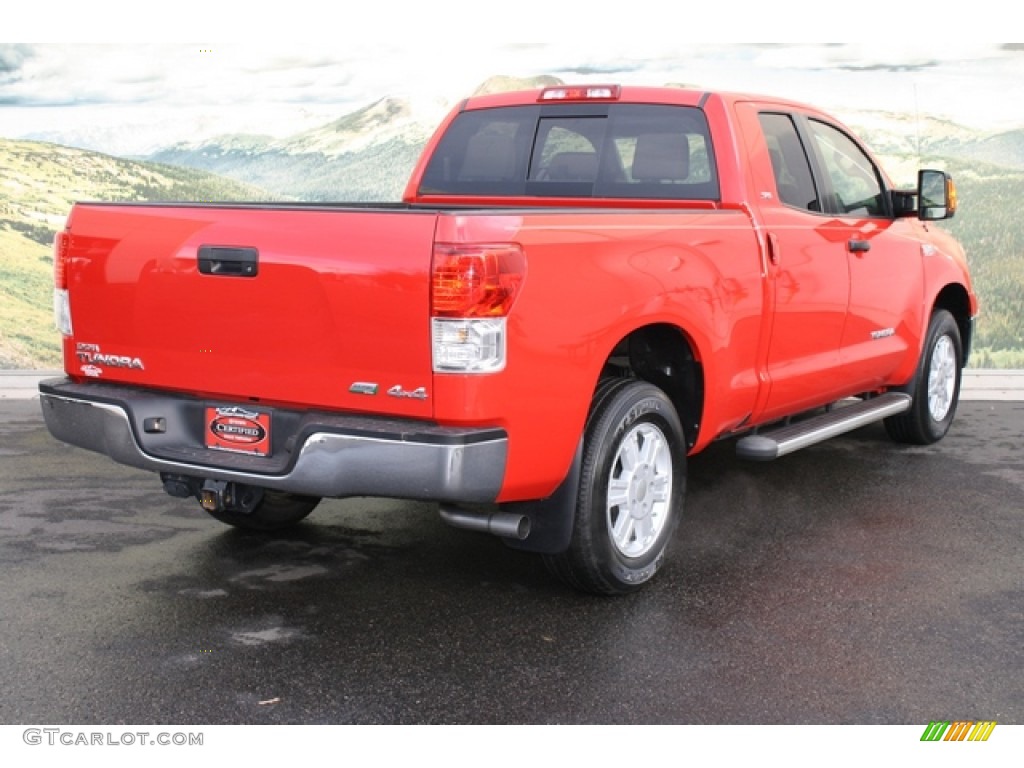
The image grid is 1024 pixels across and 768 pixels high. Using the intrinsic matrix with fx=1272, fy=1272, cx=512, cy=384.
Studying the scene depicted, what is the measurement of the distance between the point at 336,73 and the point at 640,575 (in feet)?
35.0

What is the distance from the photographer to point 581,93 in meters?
6.16

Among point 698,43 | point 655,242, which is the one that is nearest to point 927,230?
point 655,242

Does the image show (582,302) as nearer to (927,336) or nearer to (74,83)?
(927,336)

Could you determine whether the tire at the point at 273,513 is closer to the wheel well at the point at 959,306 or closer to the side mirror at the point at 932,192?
the side mirror at the point at 932,192

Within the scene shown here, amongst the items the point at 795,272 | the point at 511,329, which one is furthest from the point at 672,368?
the point at 511,329

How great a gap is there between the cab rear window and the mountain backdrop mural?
303 inches

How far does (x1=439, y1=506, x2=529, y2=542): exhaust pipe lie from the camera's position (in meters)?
4.41

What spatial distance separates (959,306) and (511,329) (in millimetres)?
4899

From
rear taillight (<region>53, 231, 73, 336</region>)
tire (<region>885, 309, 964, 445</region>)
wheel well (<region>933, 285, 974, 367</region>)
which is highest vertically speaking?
rear taillight (<region>53, 231, 73, 336</region>)

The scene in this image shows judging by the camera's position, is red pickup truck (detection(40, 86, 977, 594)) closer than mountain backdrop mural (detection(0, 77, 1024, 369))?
Yes

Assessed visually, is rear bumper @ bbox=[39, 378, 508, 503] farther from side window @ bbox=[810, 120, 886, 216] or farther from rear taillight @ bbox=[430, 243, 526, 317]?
side window @ bbox=[810, 120, 886, 216]

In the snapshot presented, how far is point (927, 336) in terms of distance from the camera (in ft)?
24.7
